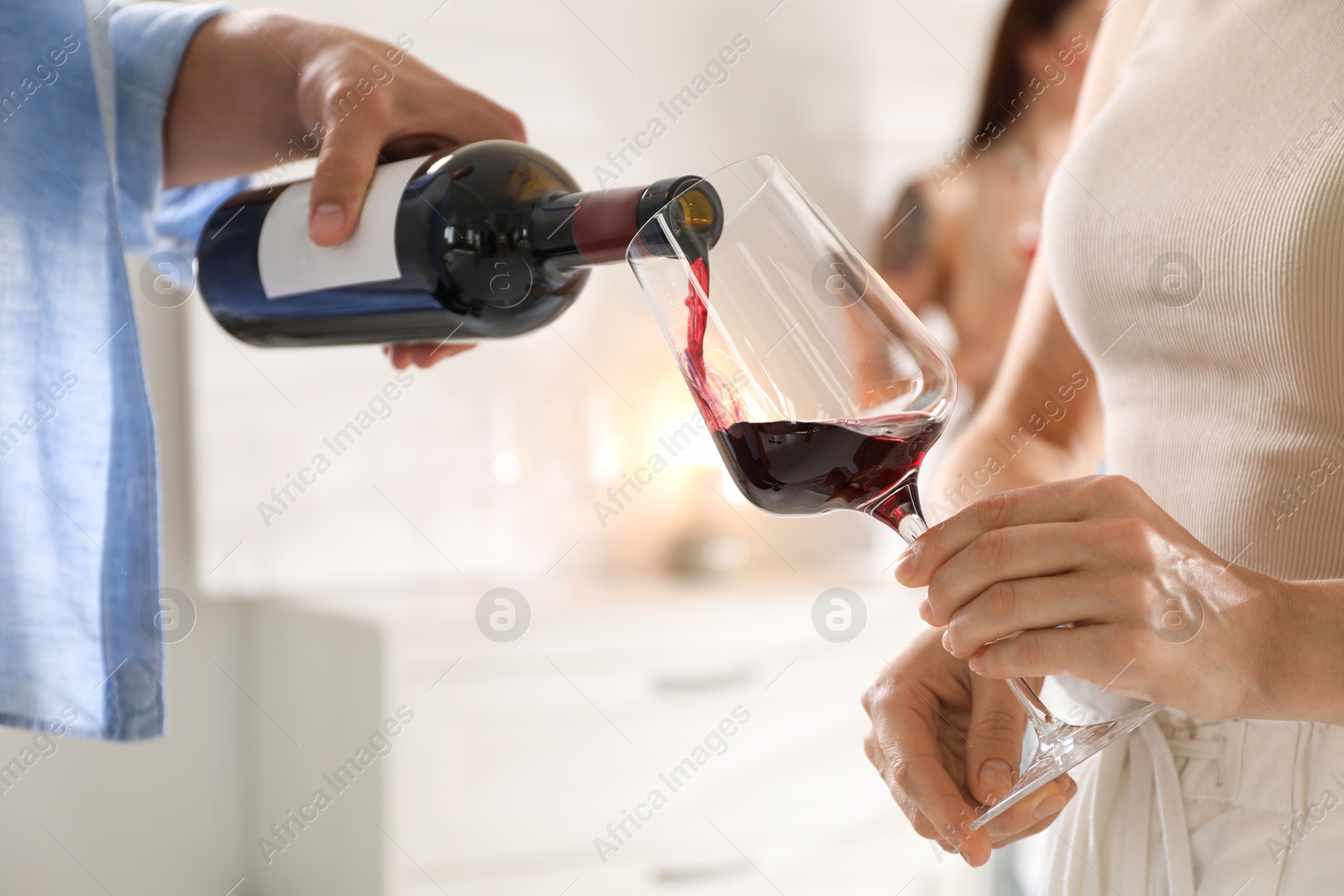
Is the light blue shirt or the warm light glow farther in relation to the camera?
the warm light glow

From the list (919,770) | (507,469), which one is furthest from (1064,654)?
(507,469)

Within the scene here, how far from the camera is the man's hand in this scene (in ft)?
1.97

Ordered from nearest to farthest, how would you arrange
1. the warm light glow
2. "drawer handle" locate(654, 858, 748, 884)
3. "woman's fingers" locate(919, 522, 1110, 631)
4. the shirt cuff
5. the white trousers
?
"woman's fingers" locate(919, 522, 1110, 631)
the white trousers
the shirt cuff
"drawer handle" locate(654, 858, 748, 884)
the warm light glow

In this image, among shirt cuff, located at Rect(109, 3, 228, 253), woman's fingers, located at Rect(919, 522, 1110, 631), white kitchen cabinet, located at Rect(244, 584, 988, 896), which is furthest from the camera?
white kitchen cabinet, located at Rect(244, 584, 988, 896)

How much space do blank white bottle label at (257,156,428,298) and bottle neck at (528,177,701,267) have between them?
8cm

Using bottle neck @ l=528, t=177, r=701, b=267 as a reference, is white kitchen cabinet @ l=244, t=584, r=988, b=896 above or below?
below

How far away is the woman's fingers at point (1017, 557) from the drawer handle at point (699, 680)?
138cm

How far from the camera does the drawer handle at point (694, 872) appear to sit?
1.71 metres

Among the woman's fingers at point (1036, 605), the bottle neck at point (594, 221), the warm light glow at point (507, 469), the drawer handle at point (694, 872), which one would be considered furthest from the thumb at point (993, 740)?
the warm light glow at point (507, 469)

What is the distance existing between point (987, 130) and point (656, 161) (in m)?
0.68

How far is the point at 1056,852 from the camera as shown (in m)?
0.58

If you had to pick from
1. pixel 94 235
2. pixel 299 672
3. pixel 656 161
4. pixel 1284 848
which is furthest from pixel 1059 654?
pixel 656 161

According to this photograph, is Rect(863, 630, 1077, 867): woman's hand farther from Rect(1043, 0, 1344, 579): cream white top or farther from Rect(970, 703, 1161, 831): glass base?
Rect(1043, 0, 1344, 579): cream white top

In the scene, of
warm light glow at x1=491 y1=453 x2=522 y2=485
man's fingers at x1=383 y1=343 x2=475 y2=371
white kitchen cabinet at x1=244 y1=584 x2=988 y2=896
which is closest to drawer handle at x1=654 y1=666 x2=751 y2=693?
white kitchen cabinet at x1=244 y1=584 x2=988 y2=896
